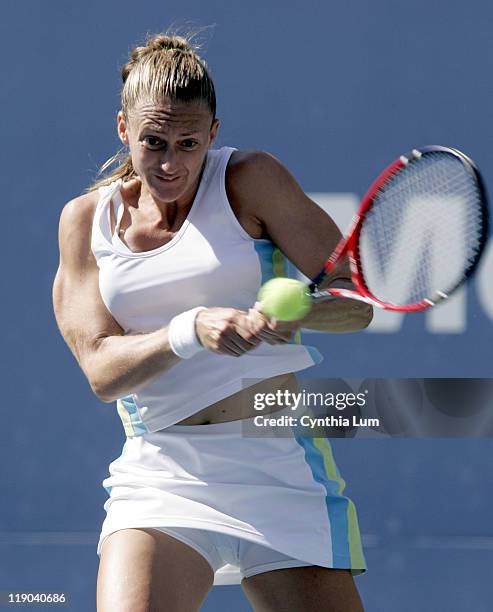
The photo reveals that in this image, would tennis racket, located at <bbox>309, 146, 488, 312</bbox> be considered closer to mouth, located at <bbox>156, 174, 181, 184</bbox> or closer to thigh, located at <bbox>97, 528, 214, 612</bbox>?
mouth, located at <bbox>156, 174, 181, 184</bbox>

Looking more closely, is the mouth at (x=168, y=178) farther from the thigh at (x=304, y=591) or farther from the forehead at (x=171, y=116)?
the thigh at (x=304, y=591)

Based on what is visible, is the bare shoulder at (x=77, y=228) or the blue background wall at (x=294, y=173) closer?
the bare shoulder at (x=77, y=228)

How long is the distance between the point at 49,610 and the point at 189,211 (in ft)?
5.68

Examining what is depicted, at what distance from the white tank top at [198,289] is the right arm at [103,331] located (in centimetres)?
4

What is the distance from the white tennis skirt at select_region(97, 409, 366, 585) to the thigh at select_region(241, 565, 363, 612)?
1.1 inches

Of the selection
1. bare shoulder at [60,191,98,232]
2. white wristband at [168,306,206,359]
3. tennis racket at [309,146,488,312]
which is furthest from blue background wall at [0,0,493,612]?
white wristband at [168,306,206,359]

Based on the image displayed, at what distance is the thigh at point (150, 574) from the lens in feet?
7.22

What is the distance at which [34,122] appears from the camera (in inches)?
156

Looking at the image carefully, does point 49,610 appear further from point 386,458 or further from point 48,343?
point 386,458

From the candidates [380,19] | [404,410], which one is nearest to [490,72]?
[380,19]

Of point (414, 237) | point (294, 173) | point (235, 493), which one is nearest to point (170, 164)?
point (235, 493)

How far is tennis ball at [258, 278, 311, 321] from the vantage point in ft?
6.89

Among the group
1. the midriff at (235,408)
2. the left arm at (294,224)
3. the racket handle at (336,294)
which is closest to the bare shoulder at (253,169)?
the left arm at (294,224)

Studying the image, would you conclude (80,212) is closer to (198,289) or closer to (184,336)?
(198,289)
